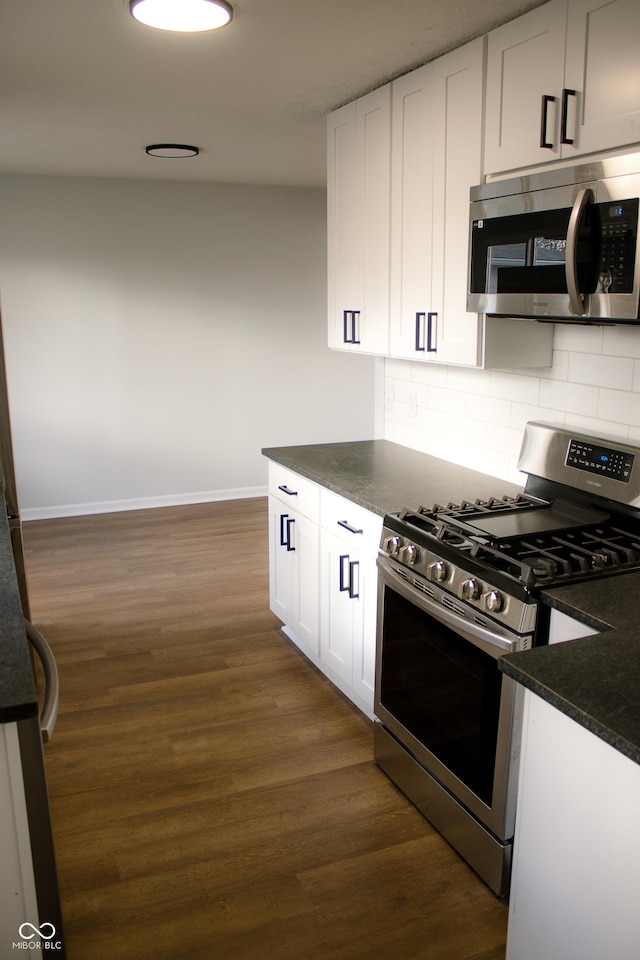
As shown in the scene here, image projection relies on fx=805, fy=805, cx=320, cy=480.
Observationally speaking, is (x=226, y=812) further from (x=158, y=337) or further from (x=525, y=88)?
(x=158, y=337)

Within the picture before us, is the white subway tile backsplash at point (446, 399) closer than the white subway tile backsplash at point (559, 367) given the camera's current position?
No

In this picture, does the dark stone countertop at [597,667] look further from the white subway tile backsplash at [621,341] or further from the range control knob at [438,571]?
the white subway tile backsplash at [621,341]

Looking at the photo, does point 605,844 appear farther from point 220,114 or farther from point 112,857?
point 220,114

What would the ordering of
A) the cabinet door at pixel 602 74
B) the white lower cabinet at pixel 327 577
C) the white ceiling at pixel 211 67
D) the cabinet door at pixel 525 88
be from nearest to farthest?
the cabinet door at pixel 602 74 → the cabinet door at pixel 525 88 → the white ceiling at pixel 211 67 → the white lower cabinet at pixel 327 577

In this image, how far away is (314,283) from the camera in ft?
21.0

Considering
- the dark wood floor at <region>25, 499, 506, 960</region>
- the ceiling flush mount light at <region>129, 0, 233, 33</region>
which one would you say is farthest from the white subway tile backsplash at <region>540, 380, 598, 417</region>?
the ceiling flush mount light at <region>129, 0, 233, 33</region>

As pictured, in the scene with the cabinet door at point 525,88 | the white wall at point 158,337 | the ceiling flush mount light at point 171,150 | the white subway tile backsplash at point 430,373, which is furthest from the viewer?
the white wall at point 158,337

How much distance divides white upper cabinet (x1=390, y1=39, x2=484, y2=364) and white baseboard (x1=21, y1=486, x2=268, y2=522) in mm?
3455

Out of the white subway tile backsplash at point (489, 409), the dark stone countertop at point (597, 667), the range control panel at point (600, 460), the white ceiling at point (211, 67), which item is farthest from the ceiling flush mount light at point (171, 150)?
the dark stone countertop at point (597, 667)

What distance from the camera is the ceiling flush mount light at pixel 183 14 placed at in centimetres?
221

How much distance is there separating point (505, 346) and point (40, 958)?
6.90 feet

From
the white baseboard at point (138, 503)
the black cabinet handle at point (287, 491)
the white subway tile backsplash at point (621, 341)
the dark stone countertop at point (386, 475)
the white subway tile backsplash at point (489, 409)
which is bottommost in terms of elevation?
the white baseboard at point (138, 503)

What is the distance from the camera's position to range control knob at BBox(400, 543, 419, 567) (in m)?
2.38

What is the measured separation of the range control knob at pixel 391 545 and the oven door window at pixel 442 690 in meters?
0.13
